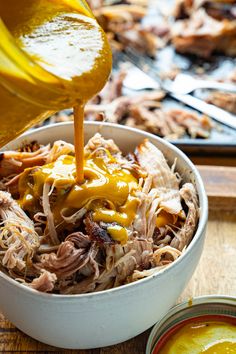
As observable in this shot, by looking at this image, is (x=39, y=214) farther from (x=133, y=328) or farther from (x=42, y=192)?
(x=133, y=328)

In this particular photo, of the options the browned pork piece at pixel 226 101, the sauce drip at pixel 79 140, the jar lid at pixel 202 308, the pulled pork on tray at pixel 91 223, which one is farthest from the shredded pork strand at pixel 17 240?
the browned pork piece at pixel 226 101

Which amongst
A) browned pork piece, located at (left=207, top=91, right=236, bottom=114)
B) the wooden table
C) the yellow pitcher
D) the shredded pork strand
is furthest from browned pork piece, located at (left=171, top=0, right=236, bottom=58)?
the shredded pork strand

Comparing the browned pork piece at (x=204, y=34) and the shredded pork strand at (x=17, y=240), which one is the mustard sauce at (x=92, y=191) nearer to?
the shredded pork strand at (x=17, y=240)

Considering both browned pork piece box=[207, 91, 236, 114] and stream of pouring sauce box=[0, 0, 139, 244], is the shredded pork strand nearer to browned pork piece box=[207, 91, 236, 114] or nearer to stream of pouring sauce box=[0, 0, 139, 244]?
stream of pouring sauce box=[0, 0, 139, 244]

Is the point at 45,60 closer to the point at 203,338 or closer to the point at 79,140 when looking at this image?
the point at 79,140

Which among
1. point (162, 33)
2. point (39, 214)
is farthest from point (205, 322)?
point (162, 33)

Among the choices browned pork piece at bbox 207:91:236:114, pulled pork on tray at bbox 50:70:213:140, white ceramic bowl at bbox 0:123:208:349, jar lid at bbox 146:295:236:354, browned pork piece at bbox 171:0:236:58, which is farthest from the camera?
browned pork piece at bbox 171:0:236:58
